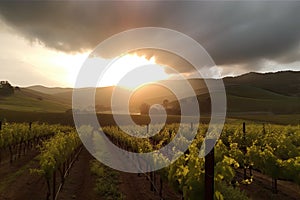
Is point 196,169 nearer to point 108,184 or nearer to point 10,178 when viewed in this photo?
point 108,184

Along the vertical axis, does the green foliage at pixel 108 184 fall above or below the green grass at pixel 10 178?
above

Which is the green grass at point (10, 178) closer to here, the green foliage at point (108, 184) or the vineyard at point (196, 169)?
the vineyard at point (196, 169)

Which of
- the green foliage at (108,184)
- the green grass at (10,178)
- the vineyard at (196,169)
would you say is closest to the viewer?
the vineyard at (196,169)

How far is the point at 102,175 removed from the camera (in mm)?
16078

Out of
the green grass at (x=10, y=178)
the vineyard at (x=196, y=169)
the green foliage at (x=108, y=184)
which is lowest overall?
the green grass at (x=10, y=178)

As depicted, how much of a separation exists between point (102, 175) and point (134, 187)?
2.38 metres

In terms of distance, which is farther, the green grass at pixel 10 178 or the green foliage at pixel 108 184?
the green grass at pixel 10 178

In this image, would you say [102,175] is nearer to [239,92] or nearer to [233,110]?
[233,110]

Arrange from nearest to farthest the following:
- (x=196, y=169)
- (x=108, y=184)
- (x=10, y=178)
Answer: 1. (x=196, y=169)
2. (x=108, y=184)
3. (x=10, y=178)

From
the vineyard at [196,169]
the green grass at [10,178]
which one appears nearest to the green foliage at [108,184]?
the vineyard at [196,169]

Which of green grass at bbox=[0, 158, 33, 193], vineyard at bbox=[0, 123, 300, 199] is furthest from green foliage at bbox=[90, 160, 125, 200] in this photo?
green grass at bbox=[0, 158, 33, 193]

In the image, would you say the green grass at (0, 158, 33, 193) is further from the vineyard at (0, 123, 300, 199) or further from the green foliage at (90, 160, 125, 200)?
the green foliage at (90, 160, 125, 200)

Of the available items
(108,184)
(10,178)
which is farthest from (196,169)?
(10,178)

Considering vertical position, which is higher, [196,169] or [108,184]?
[196,169]
